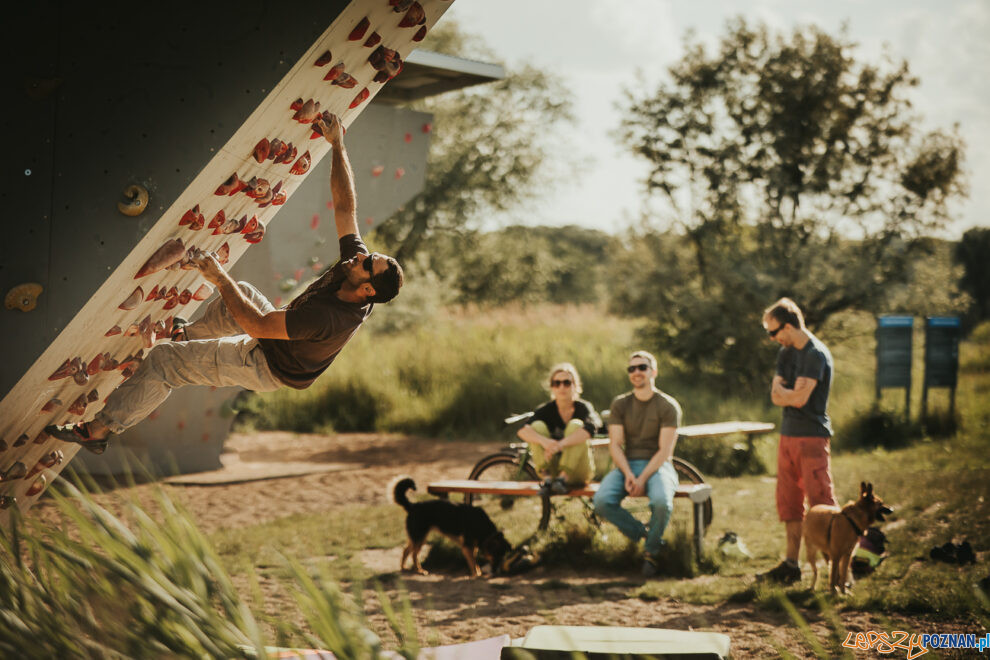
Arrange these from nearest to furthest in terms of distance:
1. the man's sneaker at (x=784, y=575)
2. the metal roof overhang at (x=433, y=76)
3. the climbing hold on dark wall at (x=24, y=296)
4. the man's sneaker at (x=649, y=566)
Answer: the climbing hold on dark wall at (x=24, y=296) < the man's sneaker at (x=784, y=575) < the man's sneaker at (x=649, y=566) < the metal roof overhang at (x=433, y=76)

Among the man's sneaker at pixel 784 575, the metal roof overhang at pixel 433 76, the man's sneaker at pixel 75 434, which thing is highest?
the metal roof overhang at pixel 433 76

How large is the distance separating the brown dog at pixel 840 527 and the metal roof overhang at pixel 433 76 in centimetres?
613

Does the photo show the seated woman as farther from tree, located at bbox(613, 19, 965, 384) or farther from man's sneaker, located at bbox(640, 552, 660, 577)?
tree, located at bbox(613, 19, 965, 384)

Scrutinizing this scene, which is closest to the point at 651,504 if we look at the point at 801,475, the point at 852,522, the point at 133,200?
the point at 801,475

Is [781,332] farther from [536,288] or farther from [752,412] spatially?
[536,288]

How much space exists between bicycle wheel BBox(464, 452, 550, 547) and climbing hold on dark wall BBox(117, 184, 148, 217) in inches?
191

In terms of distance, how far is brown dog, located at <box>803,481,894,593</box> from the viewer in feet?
19.8

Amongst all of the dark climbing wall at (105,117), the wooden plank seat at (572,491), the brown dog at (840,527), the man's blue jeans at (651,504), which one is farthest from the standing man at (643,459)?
the dark climbing wall at (105,117)

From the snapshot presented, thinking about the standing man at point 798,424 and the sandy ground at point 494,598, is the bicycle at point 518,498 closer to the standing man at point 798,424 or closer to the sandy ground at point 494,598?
the sandy ground at point 494,598

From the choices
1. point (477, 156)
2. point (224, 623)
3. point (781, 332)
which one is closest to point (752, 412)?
point (781, 332)

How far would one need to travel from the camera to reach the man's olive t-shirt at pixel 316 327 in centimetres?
410

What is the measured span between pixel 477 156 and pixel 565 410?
21.6 metres

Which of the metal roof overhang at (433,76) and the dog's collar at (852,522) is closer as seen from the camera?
the dog's collar at (852,522)

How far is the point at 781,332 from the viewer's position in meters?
6.60
